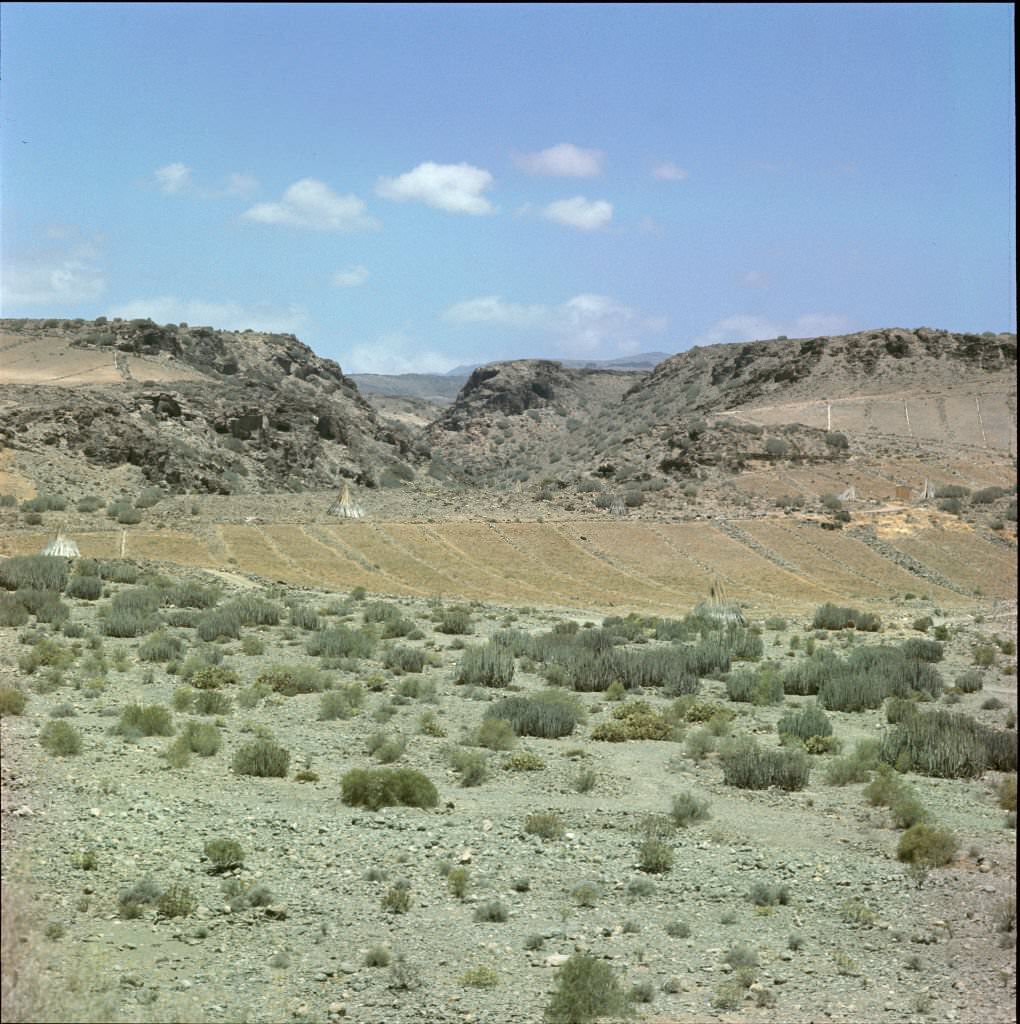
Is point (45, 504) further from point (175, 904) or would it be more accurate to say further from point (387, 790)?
Answer: point (175, 904)

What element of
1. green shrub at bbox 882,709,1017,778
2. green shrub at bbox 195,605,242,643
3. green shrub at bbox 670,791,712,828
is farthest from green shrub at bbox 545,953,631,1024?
green shrub at bbox 195,605,242,643

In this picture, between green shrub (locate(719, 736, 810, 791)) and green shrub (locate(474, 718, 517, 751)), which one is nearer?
green shrub (locate(719, 736, 810, 791))

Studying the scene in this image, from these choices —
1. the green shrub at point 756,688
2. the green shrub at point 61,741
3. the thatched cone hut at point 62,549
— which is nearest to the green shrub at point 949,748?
the green shrub at point 756,688

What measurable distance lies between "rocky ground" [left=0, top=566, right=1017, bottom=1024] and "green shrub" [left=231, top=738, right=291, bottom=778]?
346 mm

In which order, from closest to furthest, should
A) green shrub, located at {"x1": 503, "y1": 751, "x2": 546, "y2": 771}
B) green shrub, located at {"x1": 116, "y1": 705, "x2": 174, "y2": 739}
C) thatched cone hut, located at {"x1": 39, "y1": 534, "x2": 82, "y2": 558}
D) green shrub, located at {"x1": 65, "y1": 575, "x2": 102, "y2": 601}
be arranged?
green shrub, located at {"x1": 503, "y1": 751, "x2": 546, "y2": 771}, green shrub, located at {"x1": 116, "y1": 705, "x2": 174, "y2": 739}, green shrub, located at {"x1": 65, "y1": 575, "x2": 102, "y2": 601}, thatched cone hut, located at {"x1": 39, "y1": 534, "x2": 82, "y2": 558}

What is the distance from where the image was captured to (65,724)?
48.8 ft

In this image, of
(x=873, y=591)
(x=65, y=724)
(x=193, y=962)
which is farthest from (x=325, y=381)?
(x=193, y=962)

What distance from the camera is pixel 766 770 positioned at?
1553 cm

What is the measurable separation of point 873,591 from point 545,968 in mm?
30881

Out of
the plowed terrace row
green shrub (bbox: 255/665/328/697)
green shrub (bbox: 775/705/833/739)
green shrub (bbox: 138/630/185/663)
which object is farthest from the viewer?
the plowed terrace row

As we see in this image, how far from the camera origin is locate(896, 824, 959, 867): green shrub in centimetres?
1226

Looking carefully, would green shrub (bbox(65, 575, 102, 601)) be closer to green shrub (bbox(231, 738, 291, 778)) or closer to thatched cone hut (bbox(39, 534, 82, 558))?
thatched cone hut (bbox(39, 534, 82, 558))

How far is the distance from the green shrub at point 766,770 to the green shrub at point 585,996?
6380 millimetres

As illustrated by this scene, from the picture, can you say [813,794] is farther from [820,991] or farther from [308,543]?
[308,543]
